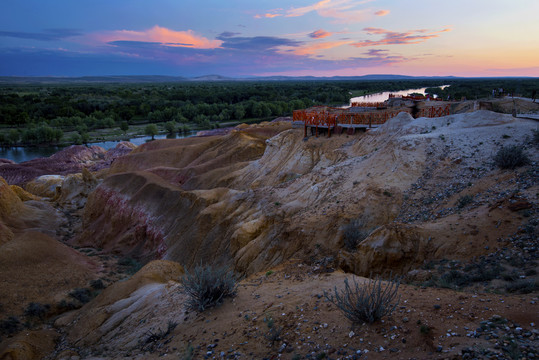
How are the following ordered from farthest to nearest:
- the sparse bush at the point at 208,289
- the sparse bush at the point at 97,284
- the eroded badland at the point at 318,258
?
the sparse bush at the point at 97,284 < the sparse bush at the point at 208,289 < the eroded badland at the point at 318,258

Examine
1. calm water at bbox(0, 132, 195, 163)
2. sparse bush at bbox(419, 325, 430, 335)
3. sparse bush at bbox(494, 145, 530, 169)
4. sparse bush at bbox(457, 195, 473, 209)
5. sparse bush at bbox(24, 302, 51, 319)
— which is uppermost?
sparse bush at bbox(494, 145, 530, 169)

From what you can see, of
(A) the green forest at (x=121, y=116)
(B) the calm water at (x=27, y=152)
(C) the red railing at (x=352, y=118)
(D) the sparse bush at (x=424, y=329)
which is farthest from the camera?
(A) the green forest at (x=121, y=116)

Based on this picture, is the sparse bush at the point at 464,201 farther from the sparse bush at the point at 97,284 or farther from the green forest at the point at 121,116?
the green forest at the point at 121,116

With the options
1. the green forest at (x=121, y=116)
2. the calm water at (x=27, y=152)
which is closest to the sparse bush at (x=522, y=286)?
the green forest at (x=121, y=116)

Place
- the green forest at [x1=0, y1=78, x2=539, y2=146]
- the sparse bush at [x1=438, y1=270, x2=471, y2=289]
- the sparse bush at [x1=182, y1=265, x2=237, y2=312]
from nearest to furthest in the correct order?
the sparse bush at [x1=438, y1=270, x2=471, y2=289] < the sparse bush at [x1=182, y1=265, x2=237, y2=312] < the green forest at [x1=0, y1=78, x2=539, y2=146]

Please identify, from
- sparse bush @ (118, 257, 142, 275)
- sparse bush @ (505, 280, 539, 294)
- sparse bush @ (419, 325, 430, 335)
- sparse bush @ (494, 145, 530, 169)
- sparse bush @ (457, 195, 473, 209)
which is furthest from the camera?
sparse bush @ (118, 257, 142, 275)

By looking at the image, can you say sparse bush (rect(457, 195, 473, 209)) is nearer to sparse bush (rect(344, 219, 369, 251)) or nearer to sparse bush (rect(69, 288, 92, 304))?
sparse bush (rect(344, 219, 369, 251))

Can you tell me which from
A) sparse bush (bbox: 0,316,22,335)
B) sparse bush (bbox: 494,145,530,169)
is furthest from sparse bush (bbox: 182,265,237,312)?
sparse bush (bbox: 494,145,530,169)

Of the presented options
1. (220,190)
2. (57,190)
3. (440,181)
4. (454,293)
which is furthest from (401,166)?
(57,190)
